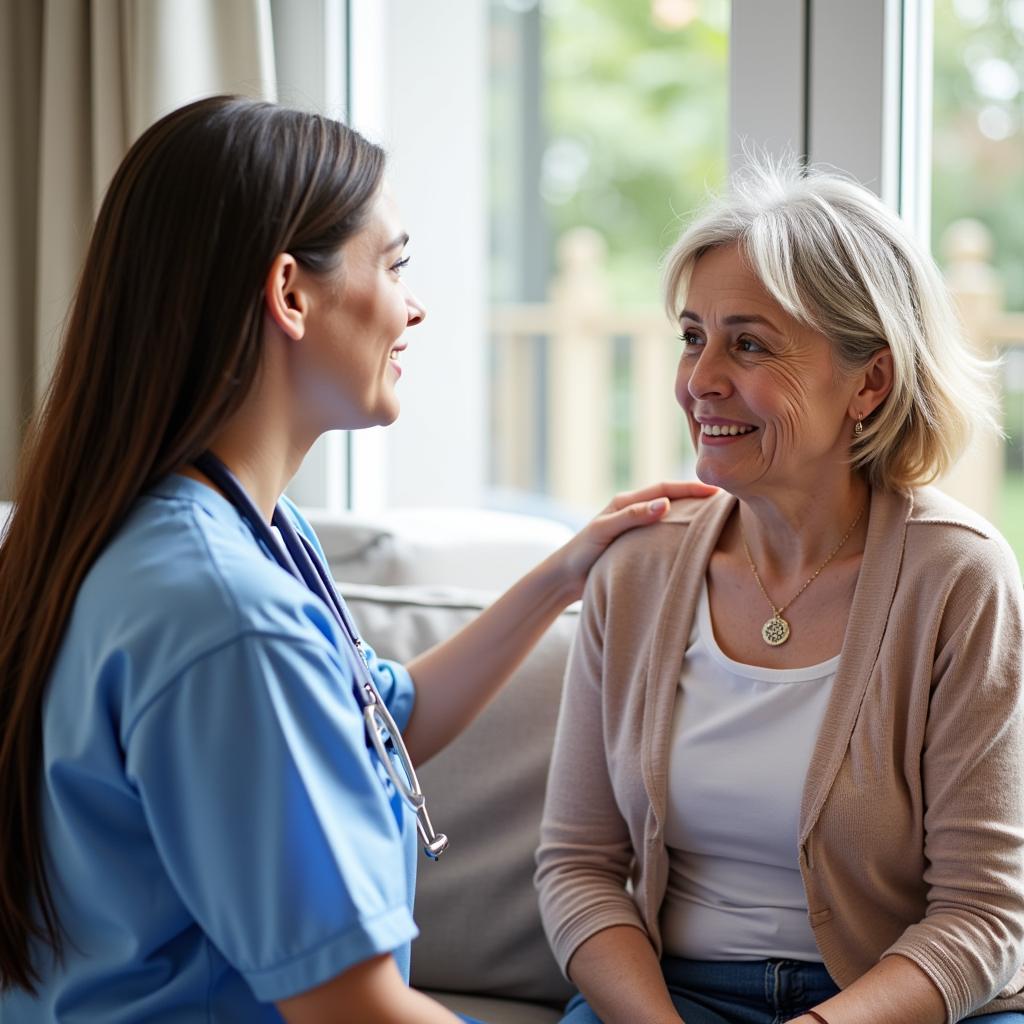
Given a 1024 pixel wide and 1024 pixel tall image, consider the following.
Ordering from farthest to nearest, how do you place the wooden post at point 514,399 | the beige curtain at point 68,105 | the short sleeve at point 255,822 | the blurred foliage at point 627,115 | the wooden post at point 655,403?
the blurred foliage at point 627,115
the wooden post at point 514,399
the wooden post at point 655,403
the beige curtain at point 68,105
the short sleeve at point 255,822

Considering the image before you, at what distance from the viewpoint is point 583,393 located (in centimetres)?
625

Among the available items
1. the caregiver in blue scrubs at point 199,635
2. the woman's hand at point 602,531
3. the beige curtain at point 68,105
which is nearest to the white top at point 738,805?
the woman's hand at point 602,531

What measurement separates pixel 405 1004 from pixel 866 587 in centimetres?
70

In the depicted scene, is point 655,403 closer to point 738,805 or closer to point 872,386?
point 872,386

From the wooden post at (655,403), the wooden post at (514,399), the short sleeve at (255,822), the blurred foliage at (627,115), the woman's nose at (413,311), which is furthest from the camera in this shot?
the blurred foliage at (627,115)

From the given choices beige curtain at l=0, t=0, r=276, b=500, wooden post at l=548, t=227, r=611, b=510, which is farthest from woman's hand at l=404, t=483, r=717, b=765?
wooden post at l=548, t=227, r=611, b=510

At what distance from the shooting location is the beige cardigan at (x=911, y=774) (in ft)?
4.24

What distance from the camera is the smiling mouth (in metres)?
1.45

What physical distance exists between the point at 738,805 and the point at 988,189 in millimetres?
4224

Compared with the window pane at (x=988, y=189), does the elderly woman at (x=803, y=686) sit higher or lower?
lower

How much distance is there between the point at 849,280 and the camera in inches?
55.7

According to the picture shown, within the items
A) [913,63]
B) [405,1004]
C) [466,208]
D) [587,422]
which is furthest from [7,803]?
[587,422]

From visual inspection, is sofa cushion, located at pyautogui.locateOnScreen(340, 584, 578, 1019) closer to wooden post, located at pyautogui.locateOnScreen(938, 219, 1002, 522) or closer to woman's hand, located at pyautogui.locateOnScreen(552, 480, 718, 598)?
woman's hand, located at pyautogui.locateOnScreen(552, 480, 718, 598)

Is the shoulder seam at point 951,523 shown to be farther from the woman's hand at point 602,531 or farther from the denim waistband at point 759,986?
the denim waistband at point 759,986
